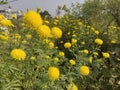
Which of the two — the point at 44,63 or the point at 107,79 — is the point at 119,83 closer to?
the point at 107,79

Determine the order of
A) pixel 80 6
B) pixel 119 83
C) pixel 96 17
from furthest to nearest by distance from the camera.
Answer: pixel 80 6, pixel 96 17, pixel 119 83

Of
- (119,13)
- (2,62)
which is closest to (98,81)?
Result: (2,62)

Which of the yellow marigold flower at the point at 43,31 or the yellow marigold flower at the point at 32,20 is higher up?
the yellow marigold flower at the point at 32,20

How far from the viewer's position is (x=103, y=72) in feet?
18.2

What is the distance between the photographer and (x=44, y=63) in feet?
11.3

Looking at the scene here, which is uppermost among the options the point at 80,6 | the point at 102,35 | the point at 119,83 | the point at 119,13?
the point at 80,6

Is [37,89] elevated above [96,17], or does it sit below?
below

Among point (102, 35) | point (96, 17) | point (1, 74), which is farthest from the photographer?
point (96, 17)

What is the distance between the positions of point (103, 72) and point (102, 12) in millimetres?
4808

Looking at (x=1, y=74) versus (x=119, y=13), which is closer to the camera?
(x=1, y=74)

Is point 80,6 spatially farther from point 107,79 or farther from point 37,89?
point 37,89

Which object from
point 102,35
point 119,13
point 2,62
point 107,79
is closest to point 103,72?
point 107,79

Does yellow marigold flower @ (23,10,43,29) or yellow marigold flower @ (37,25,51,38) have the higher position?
yellow marigold flower @ (23,10,43,29)

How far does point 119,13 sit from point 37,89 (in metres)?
6.22
